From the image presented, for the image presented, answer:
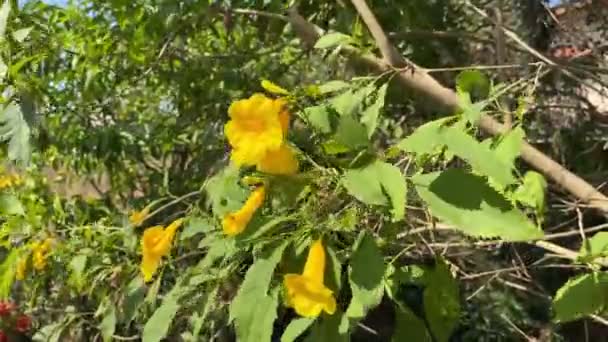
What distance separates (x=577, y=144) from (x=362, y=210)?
2591mm

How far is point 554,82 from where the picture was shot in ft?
11.4

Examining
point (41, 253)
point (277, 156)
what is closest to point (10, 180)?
point (41, 253)

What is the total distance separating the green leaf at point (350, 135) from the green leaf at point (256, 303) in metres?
0.18

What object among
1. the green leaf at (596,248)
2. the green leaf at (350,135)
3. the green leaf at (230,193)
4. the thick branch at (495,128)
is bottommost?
the thick branch at (495,128)

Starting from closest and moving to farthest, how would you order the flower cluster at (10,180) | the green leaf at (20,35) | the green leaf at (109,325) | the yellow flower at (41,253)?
the green leaf at (20,35) < the green leaf at (109,325) < the yellow flower at (41,253) < the flower cluster at (10,180)

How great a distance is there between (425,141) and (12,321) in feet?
13.1

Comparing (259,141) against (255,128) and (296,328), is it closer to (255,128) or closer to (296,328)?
(255,128)

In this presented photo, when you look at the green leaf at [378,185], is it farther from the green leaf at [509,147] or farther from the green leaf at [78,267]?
the green leaf at [78,267]

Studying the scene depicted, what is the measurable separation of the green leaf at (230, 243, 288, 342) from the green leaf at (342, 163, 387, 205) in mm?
157

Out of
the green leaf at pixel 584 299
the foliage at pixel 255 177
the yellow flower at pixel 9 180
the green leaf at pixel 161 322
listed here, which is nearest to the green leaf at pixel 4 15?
the foliage at pixel 255 177

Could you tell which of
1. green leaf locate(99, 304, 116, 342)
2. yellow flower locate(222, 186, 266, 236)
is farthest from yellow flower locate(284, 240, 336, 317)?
green leaf locate(99, 304, 116, 342)

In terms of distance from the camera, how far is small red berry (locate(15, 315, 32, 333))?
4734mm

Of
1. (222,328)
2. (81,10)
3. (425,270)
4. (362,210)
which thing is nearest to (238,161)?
(362,210)

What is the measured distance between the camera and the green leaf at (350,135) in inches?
47.2
